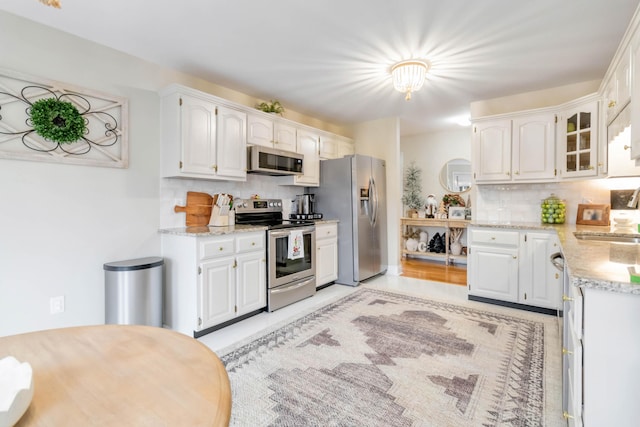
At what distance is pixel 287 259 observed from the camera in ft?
11.5

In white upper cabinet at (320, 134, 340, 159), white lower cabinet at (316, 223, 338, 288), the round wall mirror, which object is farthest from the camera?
the round wall mirror

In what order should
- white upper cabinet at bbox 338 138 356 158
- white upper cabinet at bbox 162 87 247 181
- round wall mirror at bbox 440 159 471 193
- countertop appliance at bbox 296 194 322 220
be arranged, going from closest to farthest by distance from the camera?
white upper cabinet at bbox 162 87 247 181 < countertop appliance at bbox 296 194 322 220 < white upper cabinet at bbox 338 138 356 158 < round wall mirror at bbox 440 159 471 193

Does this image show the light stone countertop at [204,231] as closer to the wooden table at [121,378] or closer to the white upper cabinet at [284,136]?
the white upper cabinet at [284,136]

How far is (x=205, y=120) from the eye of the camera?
9.96 ft

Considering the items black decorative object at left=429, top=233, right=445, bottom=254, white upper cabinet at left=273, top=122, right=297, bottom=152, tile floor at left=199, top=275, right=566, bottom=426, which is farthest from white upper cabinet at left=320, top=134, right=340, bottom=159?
black decorative object at left=429, top=233, right=445, bottom=254

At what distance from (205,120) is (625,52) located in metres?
3.33

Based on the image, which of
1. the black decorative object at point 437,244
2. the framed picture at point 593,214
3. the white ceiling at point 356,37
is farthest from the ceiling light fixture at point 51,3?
the black decorative object at point 437,244

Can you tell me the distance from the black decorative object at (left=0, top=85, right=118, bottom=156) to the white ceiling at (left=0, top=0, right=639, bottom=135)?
55cm

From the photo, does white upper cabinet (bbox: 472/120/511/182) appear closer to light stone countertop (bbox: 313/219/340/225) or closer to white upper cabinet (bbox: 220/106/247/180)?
light stone countertop (bbox: 313/219/340/225)

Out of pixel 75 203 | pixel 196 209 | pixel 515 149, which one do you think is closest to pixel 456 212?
pixel 515 149

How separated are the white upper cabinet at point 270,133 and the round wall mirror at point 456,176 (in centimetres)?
344

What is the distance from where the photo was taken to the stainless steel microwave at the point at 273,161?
348cm

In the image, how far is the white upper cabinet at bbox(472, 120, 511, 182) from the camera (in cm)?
366

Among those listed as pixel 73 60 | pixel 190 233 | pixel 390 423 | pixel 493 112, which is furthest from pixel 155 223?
pixel 493 112
